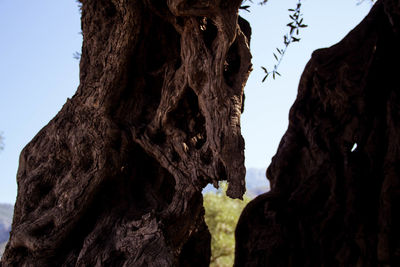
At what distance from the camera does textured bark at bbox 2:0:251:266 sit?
4441 millimetres

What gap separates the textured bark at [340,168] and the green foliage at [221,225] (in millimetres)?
13359

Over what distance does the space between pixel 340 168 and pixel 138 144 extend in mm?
2534

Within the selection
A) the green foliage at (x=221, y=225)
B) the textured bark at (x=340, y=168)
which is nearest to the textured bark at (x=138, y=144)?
the textured bark at (x=340, y=168)

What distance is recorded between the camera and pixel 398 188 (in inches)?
131

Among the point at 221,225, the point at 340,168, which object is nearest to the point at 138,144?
the point at 340,168

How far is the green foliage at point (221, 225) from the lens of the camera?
1831 cm

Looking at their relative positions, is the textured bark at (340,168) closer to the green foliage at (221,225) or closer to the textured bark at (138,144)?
the textured bark at (138,144)

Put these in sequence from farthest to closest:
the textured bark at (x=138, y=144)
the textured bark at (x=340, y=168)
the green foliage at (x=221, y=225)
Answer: the green foliage at (x=221, y=225), the textured bark at (x=138, y=144), the textured bark at (x=340, y=168)

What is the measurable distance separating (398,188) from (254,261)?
4.86 feet

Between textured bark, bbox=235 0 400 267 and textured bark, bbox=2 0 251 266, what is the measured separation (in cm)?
56

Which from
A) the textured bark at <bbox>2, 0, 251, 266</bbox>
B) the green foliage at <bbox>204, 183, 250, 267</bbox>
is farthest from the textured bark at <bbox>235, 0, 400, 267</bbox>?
the green foliage at <bbox>204, 183, 250, 267</bbox>

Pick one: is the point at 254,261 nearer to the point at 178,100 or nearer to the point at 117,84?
the point at 178,100

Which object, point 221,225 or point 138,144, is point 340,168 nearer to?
point 138,144

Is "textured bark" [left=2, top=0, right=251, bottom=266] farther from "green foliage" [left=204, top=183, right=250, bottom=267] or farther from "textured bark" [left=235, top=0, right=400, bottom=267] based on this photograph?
"green foliage" [left=204, top=183, right=250, bottom=267]
